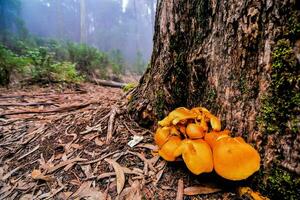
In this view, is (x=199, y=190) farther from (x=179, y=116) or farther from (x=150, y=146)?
(x=150, y=146)

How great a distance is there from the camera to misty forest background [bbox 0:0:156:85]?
6.28m

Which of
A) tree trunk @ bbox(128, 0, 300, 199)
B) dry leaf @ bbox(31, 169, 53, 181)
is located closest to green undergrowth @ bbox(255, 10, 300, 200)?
tree trunk @ bbox(128, 0, 300, 199)

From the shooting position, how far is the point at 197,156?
1.40 metres

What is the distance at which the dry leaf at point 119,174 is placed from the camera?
161cm

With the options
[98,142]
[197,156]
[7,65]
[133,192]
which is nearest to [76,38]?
[7,65]

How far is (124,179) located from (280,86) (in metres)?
1.19

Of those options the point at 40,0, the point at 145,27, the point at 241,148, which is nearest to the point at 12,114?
the point at 241,148

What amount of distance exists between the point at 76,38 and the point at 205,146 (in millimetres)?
40238

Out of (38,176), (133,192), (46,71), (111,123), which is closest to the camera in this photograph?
(133,192)

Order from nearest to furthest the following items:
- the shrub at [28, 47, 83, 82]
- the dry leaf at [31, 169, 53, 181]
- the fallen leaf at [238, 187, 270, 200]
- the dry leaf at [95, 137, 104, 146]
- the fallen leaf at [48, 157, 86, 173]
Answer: the fallen leaf at [238, 187, 270, 200]
the dry leaf at [31, 169, 53, 181]
the fallen leaf at [48, 157, 86, 173]
the dry leaf at [95, 137, 104, 146]
the shrub at [28, 47, 83, 82]

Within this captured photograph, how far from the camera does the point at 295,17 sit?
1.24 meters

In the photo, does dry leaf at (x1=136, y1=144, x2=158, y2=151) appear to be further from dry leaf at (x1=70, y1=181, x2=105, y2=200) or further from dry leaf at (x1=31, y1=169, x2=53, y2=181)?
dry leaf at (x1=31, y1=169, x2=53, y2=181)

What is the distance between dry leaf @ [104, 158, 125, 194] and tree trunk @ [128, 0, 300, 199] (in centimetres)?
68

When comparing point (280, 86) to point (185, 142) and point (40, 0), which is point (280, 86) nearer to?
point (185, 142)
